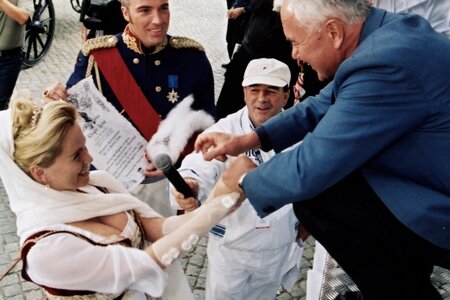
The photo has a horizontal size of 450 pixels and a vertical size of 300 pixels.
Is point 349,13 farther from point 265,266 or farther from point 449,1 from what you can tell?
point 449,1

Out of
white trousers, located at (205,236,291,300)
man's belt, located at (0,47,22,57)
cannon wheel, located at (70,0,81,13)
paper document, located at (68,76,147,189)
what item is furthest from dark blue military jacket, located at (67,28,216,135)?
cannon wheel, located at (70,0,81,13)

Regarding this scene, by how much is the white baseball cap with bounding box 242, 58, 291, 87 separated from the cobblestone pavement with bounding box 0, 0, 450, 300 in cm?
125

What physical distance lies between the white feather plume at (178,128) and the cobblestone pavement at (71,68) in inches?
25.5

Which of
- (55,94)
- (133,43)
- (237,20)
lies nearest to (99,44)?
(133,43)

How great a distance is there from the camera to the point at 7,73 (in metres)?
4.82

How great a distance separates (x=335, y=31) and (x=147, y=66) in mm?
1484

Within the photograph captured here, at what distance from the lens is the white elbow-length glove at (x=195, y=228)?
69.7 inches

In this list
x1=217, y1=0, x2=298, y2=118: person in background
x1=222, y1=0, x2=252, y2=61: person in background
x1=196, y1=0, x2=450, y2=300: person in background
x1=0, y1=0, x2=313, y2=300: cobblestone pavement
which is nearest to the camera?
x1=196, y1=0, x2=450, y2=300: person in background

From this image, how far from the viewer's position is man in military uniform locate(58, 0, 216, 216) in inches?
109

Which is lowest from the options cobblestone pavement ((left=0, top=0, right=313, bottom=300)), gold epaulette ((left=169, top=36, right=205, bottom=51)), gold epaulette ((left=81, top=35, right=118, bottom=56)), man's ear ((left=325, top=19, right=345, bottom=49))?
cobblestone pavement ((left=0, top=0, right=313, bottom=300))

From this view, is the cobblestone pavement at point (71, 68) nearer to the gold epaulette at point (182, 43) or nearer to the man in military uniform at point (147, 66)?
the man in military uniform at point (147, 66)

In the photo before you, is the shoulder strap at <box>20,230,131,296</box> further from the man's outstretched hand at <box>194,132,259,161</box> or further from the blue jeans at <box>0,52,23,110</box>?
the blue jeans at <box>0,52,23,110</box>

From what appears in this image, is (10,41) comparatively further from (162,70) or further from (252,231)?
(252,231)

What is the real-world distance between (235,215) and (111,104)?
0.89 meters
